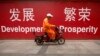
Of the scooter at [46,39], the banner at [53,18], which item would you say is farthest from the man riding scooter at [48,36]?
the banner at [53,18]

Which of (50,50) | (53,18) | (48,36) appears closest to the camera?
(50,50)

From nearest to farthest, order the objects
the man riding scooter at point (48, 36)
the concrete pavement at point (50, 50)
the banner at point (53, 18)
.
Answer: the concrete pavement at point (50, 50)
the man riding scooter at point (48, 36)
the banner at point (53, 18)

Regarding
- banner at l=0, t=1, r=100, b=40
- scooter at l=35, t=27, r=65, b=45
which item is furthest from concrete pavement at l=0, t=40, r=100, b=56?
banner at l=0, t=1, r=100, b=40

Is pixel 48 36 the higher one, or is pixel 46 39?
pixel 48 36

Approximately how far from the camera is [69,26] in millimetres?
20250

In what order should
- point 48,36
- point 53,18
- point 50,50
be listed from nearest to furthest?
point 50,50 < point 48,36 < point 53,18

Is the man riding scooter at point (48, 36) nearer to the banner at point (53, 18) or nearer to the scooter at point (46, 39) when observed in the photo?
the scooter at point (46, 39)

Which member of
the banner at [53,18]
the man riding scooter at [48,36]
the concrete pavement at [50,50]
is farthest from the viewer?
the banner at [53,18]

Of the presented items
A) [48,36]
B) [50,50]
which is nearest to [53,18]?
[48,36]

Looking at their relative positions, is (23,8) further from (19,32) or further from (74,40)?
(74,40)

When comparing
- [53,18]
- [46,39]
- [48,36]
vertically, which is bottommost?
[46,39]

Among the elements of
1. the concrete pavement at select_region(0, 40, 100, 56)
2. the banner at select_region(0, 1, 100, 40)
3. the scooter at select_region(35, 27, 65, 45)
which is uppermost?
the banner at select_region(0, 1, 100, 40)

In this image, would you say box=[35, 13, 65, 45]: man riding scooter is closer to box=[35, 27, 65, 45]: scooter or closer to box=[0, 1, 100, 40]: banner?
box=[35, 27, 65, 45]: scooter

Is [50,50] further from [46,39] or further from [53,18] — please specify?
[53,18]
